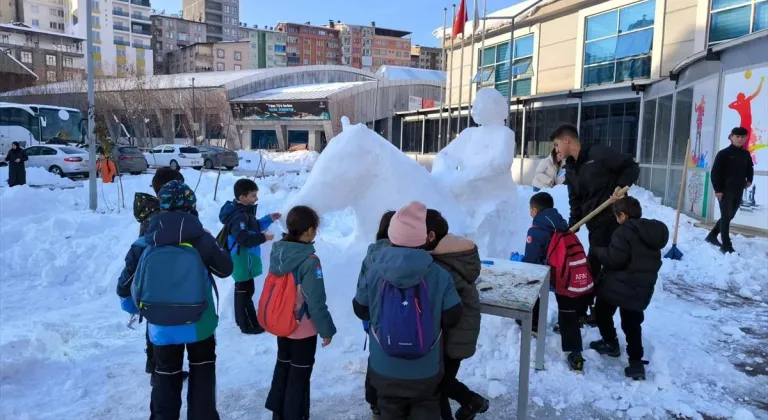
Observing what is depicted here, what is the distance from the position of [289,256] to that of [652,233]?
2.43 metres

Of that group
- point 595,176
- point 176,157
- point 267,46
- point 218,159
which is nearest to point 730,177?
point 595,176

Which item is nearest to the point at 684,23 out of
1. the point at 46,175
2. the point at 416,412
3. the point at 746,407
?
the point at 746,407

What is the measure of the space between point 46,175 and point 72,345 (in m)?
14.5

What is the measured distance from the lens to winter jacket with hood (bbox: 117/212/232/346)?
270 centimetres

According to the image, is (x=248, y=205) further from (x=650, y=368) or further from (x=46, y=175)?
(x=46, y=175)

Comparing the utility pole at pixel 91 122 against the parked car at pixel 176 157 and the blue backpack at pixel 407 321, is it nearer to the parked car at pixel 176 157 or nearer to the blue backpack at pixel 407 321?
the blue backpack at pixel 407 321

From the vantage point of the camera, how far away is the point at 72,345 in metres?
4.14

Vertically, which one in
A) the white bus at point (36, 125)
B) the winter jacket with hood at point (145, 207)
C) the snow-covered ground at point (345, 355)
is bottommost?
the snow-covered ground at point (345, 355)

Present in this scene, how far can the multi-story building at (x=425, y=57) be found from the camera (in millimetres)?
111688

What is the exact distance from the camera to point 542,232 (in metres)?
4.03

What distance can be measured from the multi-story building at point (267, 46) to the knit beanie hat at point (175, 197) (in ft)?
313

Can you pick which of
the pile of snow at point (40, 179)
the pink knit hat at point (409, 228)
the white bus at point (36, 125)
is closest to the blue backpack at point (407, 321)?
the pink knit hat at point (409, 228)

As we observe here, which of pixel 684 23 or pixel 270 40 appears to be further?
pixel 270 40

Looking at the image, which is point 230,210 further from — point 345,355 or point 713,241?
point 713,241
